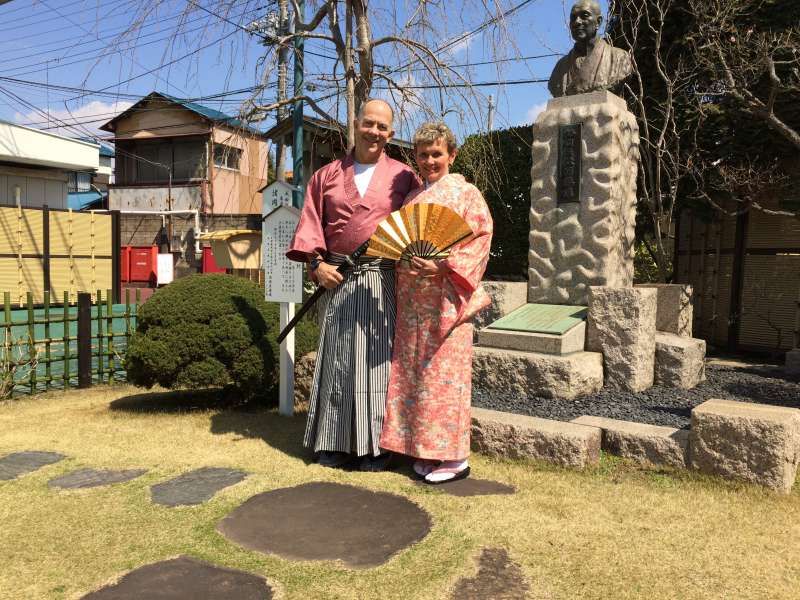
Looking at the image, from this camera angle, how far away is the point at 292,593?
7.06 ft

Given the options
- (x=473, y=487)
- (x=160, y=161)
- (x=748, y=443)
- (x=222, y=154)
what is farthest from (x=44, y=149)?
(x=748, y=443)

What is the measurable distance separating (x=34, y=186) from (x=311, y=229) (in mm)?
15419

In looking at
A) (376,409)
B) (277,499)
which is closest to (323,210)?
(376,409)

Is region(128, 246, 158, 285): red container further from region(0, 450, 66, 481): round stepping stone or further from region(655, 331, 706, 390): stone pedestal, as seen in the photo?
region(655, 331, 706, 390): stone pedestal

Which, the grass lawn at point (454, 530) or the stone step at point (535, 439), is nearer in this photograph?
the grass lawn at point (454, 530)

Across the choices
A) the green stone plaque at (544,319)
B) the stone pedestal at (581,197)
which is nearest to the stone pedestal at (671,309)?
the stone pedestal at (581,197)

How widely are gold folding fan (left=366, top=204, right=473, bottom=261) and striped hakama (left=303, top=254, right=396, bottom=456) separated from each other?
14.2 inches

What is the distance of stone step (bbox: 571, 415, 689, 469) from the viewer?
11.1 feet

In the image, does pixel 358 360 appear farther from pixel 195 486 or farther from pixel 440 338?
pixel 195 486

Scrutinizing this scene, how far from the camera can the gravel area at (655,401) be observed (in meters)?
4.21

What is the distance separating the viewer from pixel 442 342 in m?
3.37

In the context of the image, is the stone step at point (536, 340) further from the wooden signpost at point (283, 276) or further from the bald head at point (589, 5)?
the bald head at point (589, 5)

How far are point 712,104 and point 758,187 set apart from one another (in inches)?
53.0

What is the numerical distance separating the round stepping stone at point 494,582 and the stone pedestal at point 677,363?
129 inches
